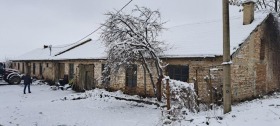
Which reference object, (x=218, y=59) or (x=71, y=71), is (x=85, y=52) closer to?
(x=71, y=71)

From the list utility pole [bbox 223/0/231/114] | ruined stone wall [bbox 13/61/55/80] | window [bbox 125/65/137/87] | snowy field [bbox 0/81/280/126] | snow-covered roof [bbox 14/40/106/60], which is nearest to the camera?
snowy field [bbox 0/81/280/126]

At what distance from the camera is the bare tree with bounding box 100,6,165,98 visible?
1382cm

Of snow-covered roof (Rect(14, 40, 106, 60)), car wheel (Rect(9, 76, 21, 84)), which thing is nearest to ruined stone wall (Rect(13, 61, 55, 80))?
snow-covered roof (Rect(14, 40, 106, 60))

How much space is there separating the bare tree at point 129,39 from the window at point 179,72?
5.11 feet

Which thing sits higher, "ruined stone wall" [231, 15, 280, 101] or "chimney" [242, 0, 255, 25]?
"chimney" [242, 0, 255, 25]

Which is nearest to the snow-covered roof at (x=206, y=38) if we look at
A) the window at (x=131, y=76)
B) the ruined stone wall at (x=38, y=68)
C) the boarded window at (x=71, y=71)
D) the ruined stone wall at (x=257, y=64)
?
the ruined stone wall at (x=257, y=64)

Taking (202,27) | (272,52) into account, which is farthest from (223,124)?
(202,27)

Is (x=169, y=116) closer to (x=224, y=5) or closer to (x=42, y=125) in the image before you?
(x=224, y=5)

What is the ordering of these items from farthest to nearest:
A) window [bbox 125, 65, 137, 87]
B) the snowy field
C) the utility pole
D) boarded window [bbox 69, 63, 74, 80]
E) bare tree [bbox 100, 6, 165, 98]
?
boarded window [bbox 69, 63, 74, 80]
window [bbox 125, 65, 137, 87]
bare tree [bbox 100, 6, 165, 98]
the utility pole
the snowy field

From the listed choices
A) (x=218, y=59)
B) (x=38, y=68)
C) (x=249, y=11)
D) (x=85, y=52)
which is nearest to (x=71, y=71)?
(x=85, y=52)

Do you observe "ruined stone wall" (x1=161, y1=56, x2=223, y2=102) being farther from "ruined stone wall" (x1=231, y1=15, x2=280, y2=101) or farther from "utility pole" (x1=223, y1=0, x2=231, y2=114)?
"utility pole" (x1=223, y1=0, x2=231, y2=114)

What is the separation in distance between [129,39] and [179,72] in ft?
12.3

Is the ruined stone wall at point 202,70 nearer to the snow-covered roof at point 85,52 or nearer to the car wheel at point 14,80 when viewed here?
the snow-covered roof at point 85,52

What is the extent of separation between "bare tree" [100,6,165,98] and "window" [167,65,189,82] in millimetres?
1556
